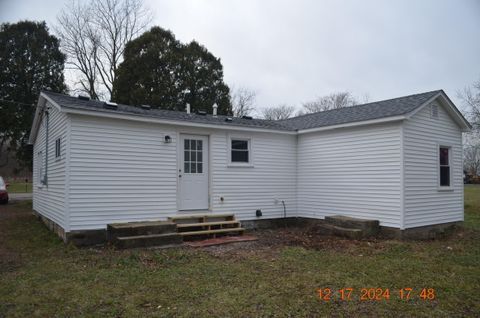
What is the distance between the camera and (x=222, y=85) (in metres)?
25.0

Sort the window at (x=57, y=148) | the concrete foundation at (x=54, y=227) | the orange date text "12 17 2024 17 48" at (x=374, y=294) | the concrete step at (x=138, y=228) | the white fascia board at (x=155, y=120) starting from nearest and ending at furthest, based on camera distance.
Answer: the orange date text "12 17 2024 17 48" at (x=374, y=294)
the concrete step at (x=138, y=228)
the white fascia board at (x=155, y=120)
the concrete foundation at (x=54, y=227)
the window at (x=57, y=148)

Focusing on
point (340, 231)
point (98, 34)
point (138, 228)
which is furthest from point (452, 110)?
point (98, 34)

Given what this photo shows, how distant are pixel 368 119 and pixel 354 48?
8.55 m

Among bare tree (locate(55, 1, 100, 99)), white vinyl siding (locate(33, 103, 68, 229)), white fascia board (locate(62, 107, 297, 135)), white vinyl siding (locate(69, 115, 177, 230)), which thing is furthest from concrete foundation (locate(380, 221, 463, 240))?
bare tree (locate(55, 1, 100, 99))

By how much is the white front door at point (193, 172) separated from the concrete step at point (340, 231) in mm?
3281

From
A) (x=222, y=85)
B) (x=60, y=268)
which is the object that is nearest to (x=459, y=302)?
(x=60, y=268)

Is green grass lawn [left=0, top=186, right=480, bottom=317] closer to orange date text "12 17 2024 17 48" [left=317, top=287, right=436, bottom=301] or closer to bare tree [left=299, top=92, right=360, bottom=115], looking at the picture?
orange date text "12 17 2024 17 48" [left=317, top=287, right=436, bottom=301]

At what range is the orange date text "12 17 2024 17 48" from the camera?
14.4 ft

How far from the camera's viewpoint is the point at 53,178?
29.6 ft

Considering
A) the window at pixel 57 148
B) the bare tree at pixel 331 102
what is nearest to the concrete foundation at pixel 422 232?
the window at pixel 57 148

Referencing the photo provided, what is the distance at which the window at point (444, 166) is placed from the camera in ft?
32.5

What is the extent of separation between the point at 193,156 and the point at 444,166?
291 inches

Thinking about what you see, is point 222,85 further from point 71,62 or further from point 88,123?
point 88,123

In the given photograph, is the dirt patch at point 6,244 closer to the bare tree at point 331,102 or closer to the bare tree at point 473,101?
the bare tree at point 473,101
